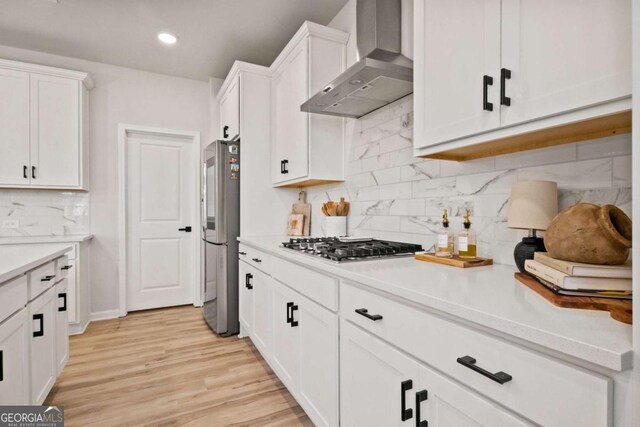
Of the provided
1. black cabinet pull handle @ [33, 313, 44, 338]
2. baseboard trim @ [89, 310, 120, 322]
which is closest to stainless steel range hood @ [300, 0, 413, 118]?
black cabinet pull handle @ [33, 313, 44, 338]

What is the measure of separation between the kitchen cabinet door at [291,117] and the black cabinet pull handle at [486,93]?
1.50 metres

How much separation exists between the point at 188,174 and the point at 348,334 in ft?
11.0

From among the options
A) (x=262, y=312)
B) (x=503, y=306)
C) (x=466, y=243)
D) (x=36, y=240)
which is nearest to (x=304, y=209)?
(x=262, y=312)

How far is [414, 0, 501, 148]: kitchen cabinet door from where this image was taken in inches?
42.9

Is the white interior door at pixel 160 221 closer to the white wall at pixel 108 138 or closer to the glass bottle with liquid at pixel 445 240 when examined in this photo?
the white wall at pixel 108 138

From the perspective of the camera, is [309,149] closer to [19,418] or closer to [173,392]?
[173,392]

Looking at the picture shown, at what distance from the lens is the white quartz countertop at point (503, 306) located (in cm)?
57

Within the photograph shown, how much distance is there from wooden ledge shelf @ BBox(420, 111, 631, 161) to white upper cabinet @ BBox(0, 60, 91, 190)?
3384 mm

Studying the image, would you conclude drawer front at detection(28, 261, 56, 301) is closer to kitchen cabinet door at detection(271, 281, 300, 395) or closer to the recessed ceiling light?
kitchen cabinet door at detection(271, 281, 300, 395)

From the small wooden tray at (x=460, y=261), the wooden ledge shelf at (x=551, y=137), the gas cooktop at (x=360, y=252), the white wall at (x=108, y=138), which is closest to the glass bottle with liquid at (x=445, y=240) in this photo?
the small wooden tray at (x=460, y=261)

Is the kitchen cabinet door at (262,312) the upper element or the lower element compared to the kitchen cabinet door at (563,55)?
lower

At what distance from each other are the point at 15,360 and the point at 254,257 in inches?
54.1

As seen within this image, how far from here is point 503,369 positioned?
72 centimetres

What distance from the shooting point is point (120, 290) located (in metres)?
3.64
